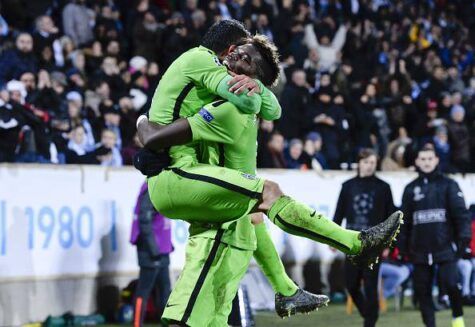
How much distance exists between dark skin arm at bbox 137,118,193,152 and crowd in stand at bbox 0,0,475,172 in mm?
6293

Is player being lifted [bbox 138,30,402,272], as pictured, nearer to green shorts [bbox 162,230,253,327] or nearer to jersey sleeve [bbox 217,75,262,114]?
jersey sleeve [bbox 217,75,262,114]

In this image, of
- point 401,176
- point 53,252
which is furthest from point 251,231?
point 401,176

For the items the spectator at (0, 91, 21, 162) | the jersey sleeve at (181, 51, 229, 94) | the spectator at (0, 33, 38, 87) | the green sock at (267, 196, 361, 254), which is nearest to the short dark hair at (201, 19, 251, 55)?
the jersey sleeve at (181, 51, 229, 94)

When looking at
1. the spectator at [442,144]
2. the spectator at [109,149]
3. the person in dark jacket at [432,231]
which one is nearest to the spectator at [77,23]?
the spectator at [109,149]

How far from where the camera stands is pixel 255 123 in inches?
261

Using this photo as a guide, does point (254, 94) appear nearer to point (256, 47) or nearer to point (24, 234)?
point (256, 47)

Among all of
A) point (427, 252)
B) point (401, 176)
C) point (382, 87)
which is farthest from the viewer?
point (382, 87)

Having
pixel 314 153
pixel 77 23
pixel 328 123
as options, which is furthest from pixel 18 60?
pixel 328 123

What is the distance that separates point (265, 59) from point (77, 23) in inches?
408

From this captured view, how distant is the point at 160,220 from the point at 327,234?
535 centimetres

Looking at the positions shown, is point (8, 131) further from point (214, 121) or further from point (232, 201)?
point (232, 201)

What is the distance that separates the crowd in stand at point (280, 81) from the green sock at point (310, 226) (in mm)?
6921

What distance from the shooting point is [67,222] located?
38.9 ft

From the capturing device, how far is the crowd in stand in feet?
→ 44.2
